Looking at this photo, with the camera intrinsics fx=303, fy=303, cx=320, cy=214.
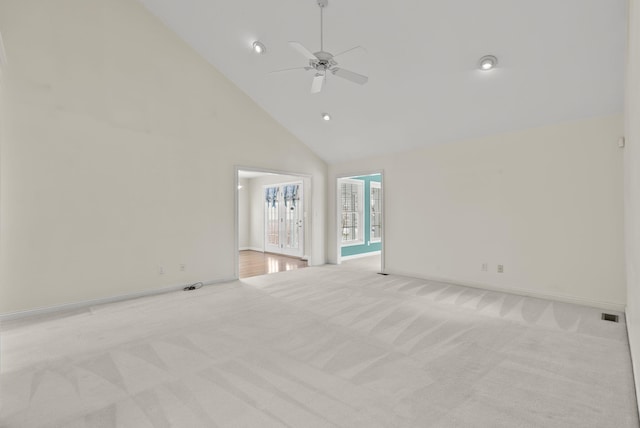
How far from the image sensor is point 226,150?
205 inches

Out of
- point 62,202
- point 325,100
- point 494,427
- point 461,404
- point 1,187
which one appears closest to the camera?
point 494,427

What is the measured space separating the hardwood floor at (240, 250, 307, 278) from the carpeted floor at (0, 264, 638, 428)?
7.36ft

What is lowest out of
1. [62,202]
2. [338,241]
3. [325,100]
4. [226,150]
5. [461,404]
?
[461,404]

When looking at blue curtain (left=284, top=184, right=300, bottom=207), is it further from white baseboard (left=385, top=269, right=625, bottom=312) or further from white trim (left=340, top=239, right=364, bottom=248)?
white baseboard (left=385, top=269, right=625, bottom=312)

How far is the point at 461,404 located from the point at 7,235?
4.69m

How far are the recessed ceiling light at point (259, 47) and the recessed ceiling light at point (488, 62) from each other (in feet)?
9.21

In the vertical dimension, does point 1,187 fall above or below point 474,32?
below

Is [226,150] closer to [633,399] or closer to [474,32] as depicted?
[474,32]

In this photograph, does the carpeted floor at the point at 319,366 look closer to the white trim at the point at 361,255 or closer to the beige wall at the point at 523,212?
the beige wall at the point at 523,212

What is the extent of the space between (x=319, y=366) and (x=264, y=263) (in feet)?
16.4

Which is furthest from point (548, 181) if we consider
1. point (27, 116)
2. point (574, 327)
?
point (27, 116)

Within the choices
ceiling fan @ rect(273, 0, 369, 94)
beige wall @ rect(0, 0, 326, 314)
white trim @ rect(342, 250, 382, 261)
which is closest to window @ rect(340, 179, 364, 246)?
white trim @ rect(342, 250, 382, 261)

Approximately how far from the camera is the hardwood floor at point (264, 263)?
6.23 metres

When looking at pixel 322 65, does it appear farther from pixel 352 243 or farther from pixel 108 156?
pixel 352 243
